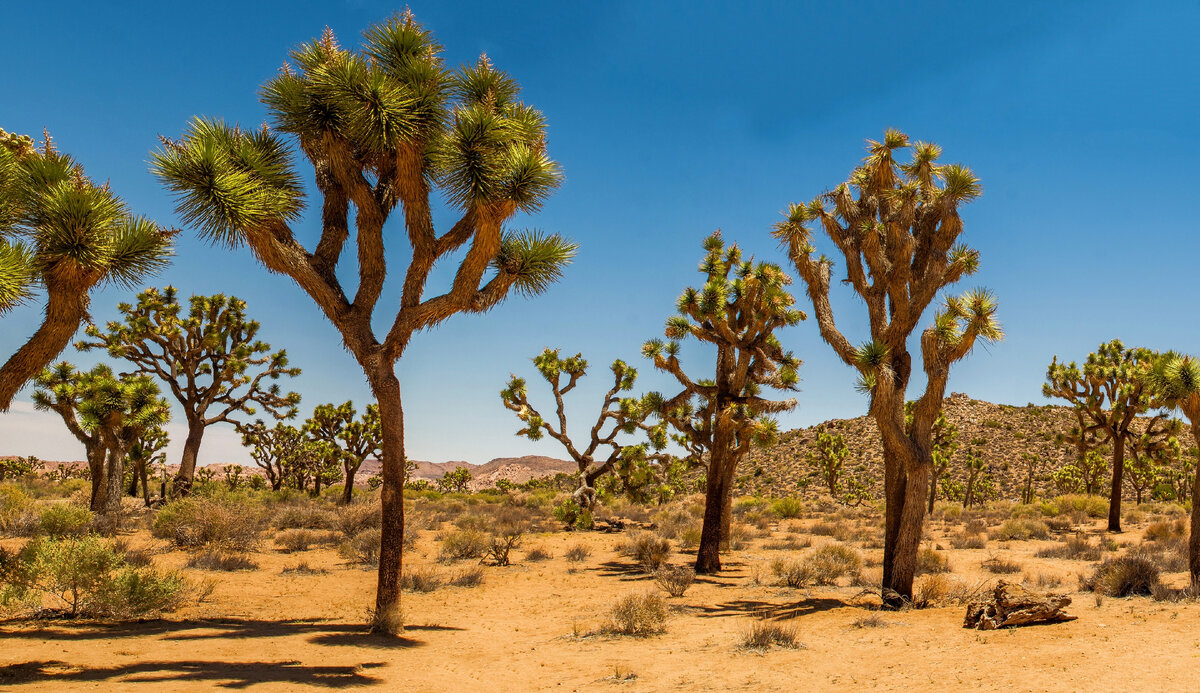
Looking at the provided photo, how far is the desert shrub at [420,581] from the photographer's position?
13.1 meters

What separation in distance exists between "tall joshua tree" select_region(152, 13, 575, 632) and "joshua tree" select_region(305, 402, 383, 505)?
25.5 metres

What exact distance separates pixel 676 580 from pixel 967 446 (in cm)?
5212

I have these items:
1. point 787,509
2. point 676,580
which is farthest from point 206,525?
point 787,509

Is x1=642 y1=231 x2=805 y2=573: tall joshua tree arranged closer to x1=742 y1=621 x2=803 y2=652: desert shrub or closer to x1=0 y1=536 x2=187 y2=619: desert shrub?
x1=742 y1=621 x2=803 y2=652: desert shrub

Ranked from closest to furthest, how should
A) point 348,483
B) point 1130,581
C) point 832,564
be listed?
point 1130,581 < point 832,564 < point 348,483

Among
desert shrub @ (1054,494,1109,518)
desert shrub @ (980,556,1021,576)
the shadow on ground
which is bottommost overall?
the shadow on ground

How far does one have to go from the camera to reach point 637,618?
977cm

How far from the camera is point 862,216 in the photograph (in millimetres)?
12422

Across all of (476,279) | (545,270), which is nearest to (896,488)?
(545,270)

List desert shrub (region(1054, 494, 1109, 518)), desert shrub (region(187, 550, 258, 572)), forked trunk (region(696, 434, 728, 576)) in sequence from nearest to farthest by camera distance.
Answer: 1. desert shrub (region(187, 550, 258, 572))
2. forked trunk (region(696, 434, 728, 576))
3. desert shrub (region(1054, 494, 1109, 518))

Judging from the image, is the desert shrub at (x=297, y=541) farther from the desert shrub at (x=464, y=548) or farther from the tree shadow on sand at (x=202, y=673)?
the tree shadow on sand at (x=202, y=673)

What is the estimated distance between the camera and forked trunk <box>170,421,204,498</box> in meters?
23.1

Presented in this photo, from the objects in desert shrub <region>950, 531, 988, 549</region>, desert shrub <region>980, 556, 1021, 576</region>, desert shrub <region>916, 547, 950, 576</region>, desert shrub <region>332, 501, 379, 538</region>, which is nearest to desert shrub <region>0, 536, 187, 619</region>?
desert shrub <region>332, 501, 379, 538</region>

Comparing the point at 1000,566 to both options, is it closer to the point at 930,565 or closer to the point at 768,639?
the point at 930,565
